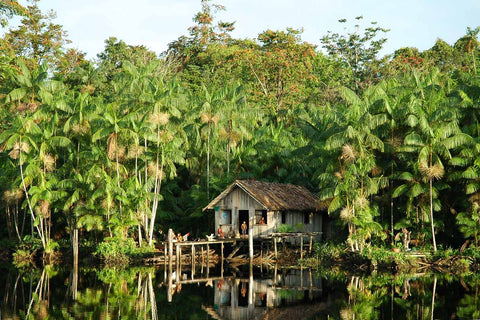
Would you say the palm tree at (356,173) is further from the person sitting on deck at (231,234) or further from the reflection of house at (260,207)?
the person sitting on deck at (231,234)

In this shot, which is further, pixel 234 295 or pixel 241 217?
pixel 241 217

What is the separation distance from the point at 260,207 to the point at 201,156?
32.1 ft

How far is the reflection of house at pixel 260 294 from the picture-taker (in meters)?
24.1

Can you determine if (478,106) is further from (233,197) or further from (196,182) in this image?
(196,182)

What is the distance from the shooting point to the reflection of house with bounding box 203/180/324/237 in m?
39.4

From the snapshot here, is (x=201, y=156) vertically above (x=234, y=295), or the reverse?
(x=201, y=156)

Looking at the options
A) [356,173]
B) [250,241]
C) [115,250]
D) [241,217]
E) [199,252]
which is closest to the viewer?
[356,173]

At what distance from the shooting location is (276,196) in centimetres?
4019

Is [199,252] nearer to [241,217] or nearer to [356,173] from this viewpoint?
[241,217]

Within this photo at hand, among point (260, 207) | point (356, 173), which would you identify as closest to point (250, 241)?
point (260, 207)

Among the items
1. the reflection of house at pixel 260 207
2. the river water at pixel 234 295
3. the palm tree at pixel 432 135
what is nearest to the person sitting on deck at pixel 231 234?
the reflection of house at pixel 260 207

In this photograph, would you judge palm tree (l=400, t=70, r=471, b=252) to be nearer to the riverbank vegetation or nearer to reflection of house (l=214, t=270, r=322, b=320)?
the riverbank vegetation

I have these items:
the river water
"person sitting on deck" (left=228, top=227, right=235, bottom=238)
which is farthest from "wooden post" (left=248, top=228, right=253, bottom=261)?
"person sitting on deck" (left=228, top=227, right=235, bottom=238)

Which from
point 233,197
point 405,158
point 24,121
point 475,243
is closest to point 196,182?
point 233,197
